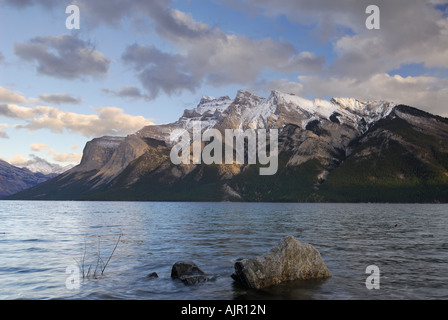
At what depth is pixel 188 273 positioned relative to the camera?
26.1 m

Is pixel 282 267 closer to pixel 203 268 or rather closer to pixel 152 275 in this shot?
pixel 203 268

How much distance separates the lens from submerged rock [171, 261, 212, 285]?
24.8 meters

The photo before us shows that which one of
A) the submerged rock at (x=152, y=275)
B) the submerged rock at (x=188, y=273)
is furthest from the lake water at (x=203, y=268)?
the submerged rock at (x=188, y=273)

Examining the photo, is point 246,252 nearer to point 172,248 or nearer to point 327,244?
point 172,248

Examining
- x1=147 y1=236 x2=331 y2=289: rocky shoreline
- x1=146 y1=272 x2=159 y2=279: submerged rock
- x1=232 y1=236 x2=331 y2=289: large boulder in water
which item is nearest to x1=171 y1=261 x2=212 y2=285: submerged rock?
x1=147 y1=236 x2=331 y2=289: rocky shoreline

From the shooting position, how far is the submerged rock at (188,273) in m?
24.8

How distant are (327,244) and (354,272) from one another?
16796 millimetres

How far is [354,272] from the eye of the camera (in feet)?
88.9

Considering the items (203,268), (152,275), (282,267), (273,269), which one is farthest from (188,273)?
(282,267)

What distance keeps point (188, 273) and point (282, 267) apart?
7.27 metres

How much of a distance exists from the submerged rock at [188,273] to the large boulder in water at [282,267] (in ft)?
8.32
